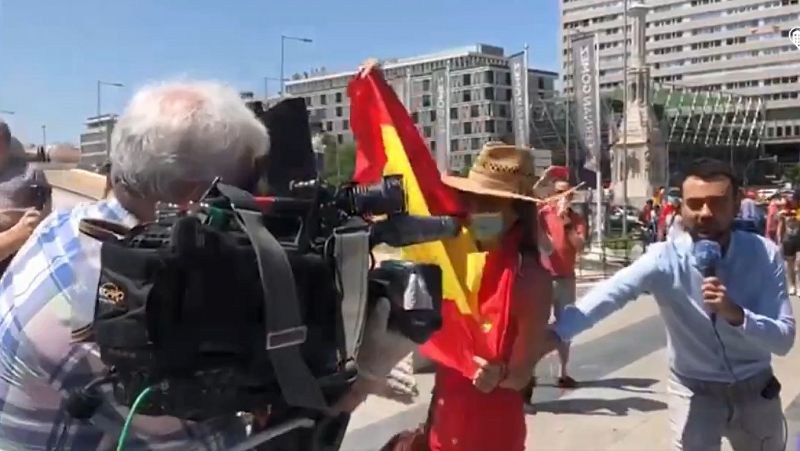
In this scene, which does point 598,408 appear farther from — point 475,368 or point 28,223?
point 28,223

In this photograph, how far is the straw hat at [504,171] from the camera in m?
3.70

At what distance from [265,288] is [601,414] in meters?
5.37

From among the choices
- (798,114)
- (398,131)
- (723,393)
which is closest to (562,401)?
(723,393)

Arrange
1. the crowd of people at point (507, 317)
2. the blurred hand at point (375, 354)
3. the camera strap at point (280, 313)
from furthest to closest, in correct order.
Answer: the crowd of people at point (507, 317) < the blurred hand at point (375, 354) < the camera strap at point (280, 313)

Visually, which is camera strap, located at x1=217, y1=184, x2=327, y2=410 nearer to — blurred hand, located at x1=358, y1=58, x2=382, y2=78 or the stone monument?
blurred hand, located at x1=358, y1=58, x2=382, y2=78

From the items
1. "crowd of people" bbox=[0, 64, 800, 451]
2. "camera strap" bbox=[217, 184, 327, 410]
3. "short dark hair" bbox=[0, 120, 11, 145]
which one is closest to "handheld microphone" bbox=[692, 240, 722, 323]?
"crowd of people" bbox=[0, 64, 800, 451]

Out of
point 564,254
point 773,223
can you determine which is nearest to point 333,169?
point 564,254

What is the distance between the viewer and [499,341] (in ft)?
10.1

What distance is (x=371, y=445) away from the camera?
5.69 m

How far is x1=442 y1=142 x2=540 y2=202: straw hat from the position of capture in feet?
12.1

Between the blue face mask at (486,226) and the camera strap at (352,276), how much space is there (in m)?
1.62

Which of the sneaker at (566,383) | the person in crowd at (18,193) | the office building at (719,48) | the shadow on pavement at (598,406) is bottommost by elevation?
the shadow on pavement at (598,406)

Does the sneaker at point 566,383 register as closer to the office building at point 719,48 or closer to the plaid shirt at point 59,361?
the plaid shirt at point 59,361

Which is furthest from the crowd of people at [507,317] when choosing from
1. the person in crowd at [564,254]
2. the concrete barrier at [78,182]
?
the person in crowd at [564,254]
